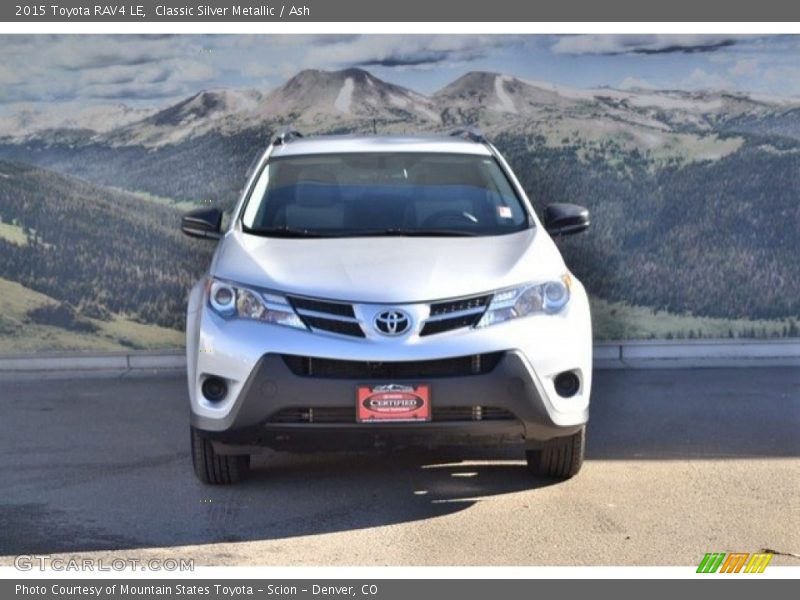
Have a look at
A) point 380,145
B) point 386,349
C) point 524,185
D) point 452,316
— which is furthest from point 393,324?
point 524,185

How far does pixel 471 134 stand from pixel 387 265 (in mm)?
2312

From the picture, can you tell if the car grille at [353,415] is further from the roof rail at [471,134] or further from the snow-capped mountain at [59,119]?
the snow-capped mountain at [59,119]

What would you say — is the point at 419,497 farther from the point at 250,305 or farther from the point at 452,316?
the point at 250,305

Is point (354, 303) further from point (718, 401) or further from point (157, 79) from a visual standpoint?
point (157, 79)

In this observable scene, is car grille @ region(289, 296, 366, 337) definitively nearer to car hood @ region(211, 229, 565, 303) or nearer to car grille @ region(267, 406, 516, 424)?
car hood @ region(211, 229, 565, 303)

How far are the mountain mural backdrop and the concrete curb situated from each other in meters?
0.09

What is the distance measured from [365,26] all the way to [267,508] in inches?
211

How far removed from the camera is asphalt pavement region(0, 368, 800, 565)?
734cm

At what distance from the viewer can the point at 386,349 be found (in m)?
7.77

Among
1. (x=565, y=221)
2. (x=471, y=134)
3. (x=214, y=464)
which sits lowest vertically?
(x=214, y=464)

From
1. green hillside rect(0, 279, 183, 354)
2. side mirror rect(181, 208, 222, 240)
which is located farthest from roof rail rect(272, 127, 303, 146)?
green hillside rect(0, 279, 183, 354)

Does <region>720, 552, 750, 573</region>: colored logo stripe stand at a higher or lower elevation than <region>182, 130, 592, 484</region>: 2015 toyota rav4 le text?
lower

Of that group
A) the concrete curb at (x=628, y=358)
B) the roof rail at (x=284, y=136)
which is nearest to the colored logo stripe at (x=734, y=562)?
the roof rail at (x=284, y=136)

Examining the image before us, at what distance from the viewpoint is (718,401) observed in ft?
36.8
